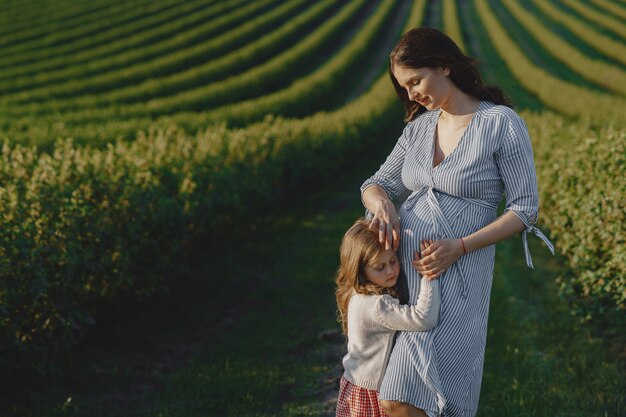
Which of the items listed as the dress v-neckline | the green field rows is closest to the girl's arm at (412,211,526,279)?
the dress v-neckline

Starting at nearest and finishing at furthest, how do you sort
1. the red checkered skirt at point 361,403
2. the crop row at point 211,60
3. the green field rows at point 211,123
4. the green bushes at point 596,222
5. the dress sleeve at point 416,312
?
the dress sleeve at point 416,312 < the red checkered skirt at point 361,403 < the green bushes at point 596,222 < the green field rows at point 211,123 < the crop row at point 211,60

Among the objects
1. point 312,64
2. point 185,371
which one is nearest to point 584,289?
point 185,371

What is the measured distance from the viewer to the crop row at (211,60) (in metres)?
26.5

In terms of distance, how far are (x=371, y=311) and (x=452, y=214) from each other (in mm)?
561

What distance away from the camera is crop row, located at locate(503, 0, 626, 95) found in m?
31.0

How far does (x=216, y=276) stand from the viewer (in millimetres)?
9180

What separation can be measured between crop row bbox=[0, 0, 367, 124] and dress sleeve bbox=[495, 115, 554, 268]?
1803cm

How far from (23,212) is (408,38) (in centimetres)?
412

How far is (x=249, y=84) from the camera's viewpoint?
3095 cm

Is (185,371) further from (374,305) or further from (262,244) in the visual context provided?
(262,244)

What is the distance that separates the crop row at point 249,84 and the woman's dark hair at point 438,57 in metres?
17.7

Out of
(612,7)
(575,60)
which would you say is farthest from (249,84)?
(612,7)

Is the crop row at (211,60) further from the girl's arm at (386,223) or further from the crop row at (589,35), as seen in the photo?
the girl's arm at (386,223)

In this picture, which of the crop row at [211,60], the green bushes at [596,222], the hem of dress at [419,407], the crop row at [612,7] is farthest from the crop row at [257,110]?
the crop row at [612,7]
